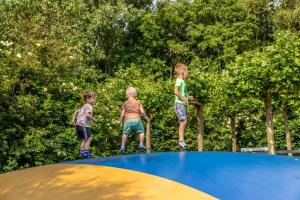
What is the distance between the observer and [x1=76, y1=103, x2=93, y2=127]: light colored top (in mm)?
7527

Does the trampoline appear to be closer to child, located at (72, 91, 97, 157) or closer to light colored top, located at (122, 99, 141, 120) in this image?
light colored top, located at (122, 99, 141, 120)

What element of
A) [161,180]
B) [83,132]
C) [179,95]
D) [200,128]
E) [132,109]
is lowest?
→ [161,180]

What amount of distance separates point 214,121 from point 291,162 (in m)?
12.9

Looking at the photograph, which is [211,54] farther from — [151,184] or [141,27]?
[151,184]

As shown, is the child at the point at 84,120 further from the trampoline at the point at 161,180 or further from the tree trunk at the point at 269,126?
the tree trunk at the point at 269,126

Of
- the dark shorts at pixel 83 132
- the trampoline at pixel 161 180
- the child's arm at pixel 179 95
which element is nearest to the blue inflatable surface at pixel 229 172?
the trampoline at pixel 161 180

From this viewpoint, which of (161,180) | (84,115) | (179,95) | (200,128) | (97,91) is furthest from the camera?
(97,91)

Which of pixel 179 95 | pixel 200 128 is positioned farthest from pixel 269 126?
pixel 179 95

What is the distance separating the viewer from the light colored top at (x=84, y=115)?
7.53 m

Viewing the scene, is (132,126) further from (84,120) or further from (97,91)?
(97,91)

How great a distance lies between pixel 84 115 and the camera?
7.58 metres

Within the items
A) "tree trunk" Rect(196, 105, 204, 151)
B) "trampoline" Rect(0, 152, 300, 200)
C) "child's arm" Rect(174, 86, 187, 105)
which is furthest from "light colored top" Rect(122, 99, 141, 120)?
"tree trunk" Rect(196, 105, 204, 151)

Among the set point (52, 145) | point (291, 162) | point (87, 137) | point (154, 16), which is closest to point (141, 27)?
point (154, 16)

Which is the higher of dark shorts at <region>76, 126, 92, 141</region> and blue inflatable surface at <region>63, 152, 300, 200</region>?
dark shorts at <region>76, 126, 92, 141</region>
